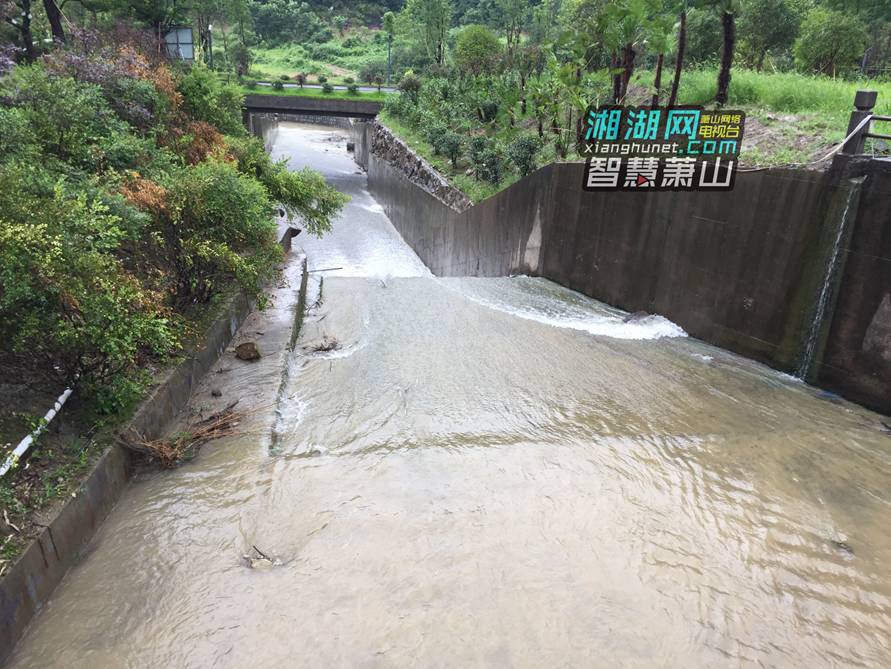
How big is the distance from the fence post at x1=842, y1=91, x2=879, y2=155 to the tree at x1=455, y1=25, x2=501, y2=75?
22.4 meters

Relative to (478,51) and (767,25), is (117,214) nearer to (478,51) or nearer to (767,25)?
(767,25)

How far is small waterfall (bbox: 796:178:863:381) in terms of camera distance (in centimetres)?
660

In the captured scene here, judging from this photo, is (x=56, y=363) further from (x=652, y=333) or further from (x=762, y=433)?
(x=652, y=333)

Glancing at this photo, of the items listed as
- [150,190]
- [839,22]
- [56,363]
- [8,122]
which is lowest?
[56,363]

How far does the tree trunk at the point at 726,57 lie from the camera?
11.6 meters

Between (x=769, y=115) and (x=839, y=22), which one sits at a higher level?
(x=839, y=22)

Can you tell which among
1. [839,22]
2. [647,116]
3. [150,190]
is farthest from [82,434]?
[839,22]

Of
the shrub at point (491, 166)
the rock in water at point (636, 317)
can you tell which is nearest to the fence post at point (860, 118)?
the rock in water at point (636, 317)

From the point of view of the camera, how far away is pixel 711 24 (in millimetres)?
17984

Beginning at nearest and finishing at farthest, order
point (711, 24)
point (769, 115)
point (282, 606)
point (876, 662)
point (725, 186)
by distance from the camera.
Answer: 1. point (876, 662)
2. point (282, 606)
3. point (725, 186)
4. point (769, 115)
5. point (711, 24)

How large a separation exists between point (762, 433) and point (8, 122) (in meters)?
9.16

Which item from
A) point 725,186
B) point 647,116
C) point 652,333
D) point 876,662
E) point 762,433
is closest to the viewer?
point 876,662

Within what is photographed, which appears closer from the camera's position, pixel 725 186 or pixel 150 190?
pixel 150 190

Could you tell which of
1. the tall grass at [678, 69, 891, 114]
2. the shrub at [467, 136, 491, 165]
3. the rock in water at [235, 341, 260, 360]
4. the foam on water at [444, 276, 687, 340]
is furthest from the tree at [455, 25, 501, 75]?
the rock in water at [235, 341, 260, 360]
